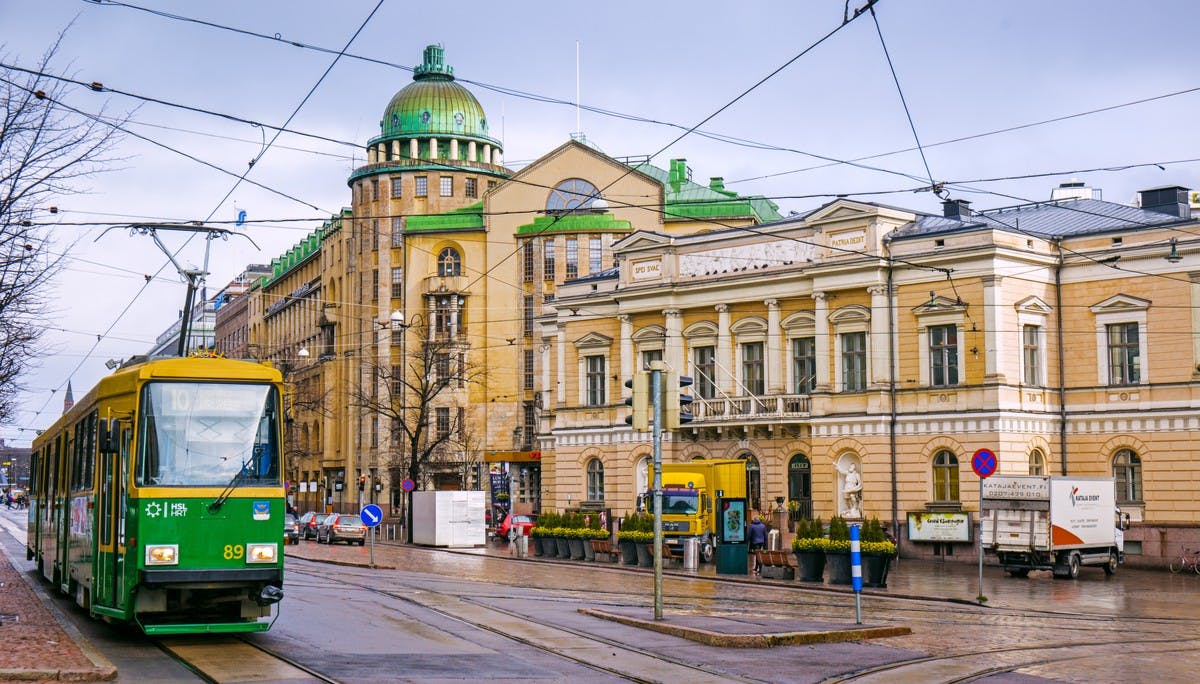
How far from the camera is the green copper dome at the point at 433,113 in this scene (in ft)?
286

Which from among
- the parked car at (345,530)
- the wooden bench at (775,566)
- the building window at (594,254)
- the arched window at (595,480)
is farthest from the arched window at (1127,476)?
the building window at (594,254)

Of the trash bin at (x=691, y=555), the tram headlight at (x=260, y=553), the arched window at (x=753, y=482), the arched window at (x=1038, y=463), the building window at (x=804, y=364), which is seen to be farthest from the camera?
the arched window at (x=753, y=482)

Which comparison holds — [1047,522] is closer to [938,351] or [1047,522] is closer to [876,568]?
[876,568]

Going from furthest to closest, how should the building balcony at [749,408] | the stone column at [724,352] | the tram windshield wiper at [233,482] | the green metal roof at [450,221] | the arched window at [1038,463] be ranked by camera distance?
the green metal roof at [450,221], the stone column at [724,352], the building balcony at [749,408], the arched window at [1038,463], the tram windshield wiper at [233,482]

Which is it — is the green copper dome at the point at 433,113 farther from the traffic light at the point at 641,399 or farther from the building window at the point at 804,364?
the traffic light at the point at 641,399

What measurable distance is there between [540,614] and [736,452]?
103 ft

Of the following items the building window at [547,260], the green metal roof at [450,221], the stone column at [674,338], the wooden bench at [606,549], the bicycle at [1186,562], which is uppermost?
the green metal roof at [450,221]

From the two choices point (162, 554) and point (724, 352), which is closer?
point (162, 554)

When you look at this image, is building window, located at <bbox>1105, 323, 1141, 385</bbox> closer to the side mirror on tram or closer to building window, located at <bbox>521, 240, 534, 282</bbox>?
the side mirror on tram

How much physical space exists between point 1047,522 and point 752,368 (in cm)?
1804

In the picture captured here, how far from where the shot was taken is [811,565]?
A: 109ft

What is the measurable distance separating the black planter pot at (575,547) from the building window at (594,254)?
37087 millimetres

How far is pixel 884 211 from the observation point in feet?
157

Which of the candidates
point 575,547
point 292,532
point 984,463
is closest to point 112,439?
point 984,463
